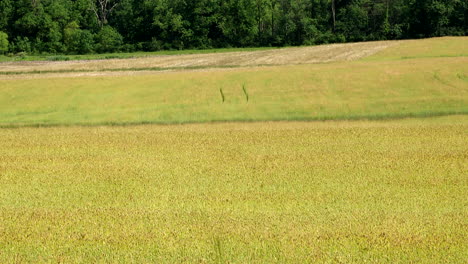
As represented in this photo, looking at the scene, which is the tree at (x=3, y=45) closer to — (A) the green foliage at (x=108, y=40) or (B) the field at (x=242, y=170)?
(A) the green foliage at (x=108, y=40)

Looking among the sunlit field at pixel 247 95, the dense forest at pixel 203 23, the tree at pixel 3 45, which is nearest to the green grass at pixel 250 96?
the sunlit field at pixel 247 95

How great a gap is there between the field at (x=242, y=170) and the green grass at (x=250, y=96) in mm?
143

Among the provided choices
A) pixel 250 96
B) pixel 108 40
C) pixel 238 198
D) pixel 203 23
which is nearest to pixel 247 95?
pixel 250 96

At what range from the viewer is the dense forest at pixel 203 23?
3209 inches

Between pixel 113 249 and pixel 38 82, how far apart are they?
28.9m

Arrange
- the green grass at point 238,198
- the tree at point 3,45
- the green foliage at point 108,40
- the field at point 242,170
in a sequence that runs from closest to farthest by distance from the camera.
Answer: the green grass at point 238,198 < the field at point 242,170 < the tree at point 3,45 < the green foliage at point 108,40

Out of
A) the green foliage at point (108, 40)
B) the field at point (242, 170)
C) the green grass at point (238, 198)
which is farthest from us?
the green foliage at point (108, 40)

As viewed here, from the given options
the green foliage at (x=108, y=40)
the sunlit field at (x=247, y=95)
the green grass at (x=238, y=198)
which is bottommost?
the green foliage at (x=108, y=40)

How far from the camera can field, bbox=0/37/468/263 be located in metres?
9.61

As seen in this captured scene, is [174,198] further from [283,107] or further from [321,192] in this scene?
[283,107]

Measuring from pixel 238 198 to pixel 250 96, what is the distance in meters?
18.2

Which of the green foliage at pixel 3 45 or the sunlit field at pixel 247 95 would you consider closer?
the sunlit field at pixel 247 95

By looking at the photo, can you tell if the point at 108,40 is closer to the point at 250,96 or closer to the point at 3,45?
the point at 3,45

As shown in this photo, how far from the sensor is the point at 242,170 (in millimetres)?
15117
